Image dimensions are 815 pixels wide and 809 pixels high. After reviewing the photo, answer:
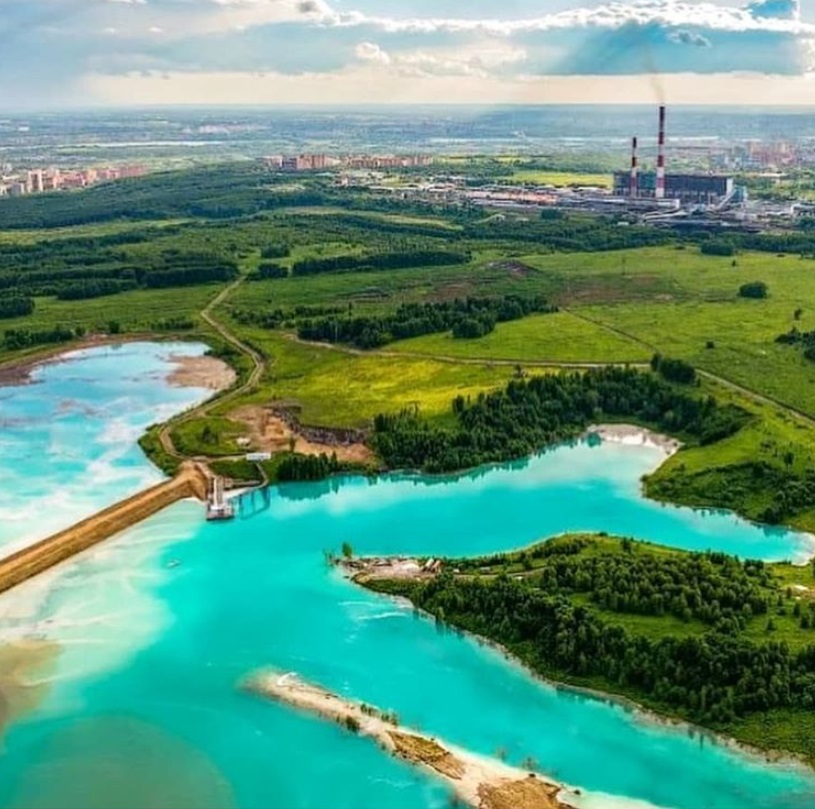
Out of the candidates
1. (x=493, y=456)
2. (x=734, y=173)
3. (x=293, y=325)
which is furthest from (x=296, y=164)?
(x=493, y=456)

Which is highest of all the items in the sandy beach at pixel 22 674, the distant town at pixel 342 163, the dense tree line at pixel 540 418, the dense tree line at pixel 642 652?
the distant town at pixel 342 163

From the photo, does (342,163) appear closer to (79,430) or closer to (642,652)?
(79,430)

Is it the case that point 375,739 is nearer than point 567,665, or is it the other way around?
point 375,739

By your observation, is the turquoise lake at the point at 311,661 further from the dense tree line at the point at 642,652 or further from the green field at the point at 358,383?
the green field at the point at 358,383

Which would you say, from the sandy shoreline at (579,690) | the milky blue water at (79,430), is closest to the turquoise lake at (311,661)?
the sandy shoreline at (579,690)

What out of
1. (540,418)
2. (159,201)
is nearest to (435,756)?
(540,418)

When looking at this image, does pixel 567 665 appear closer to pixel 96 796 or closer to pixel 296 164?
pixel 96 796

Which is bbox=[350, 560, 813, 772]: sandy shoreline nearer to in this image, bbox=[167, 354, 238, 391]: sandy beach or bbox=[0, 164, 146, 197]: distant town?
bbox=[167, 354, 238, 391]: sandy beach
